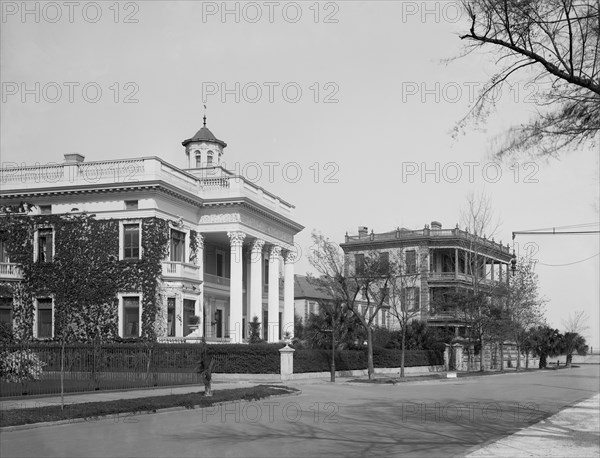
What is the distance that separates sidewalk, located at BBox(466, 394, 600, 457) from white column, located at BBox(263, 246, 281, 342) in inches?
1356

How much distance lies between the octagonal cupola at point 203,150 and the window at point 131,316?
15.5 metres

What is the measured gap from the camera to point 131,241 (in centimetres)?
4184

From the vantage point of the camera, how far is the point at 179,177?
44.7 meters

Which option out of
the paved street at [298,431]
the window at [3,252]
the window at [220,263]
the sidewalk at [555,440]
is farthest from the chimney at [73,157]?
the sidewalk at [555,440]

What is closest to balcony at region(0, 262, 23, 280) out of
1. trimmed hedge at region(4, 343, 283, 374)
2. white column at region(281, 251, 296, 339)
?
trimmed hedge at region(4, 343, 283, 374)

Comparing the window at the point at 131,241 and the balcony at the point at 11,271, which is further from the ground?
the window at the point at 131,241

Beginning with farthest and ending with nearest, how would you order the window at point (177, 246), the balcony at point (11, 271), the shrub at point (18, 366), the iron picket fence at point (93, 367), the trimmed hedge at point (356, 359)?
1. the window at point (177, 246)
2. the balcony at point (11, 271)
3. the trimmed hedge at point (356, 359)
4. the iron picket fence at point (93, 367)
5. the shrub at point (18, 366)

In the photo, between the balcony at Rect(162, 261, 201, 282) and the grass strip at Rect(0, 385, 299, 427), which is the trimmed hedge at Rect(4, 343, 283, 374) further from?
the balcony at Rect(162, 261, 201, 282)

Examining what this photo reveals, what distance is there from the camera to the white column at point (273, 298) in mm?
51562

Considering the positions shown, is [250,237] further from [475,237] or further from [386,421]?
[386,421]

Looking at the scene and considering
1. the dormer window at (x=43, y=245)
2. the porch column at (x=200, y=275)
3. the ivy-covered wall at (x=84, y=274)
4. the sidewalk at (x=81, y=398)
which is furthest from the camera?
the porch column at (x=200, y=275)

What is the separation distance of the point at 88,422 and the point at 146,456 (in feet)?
18.9

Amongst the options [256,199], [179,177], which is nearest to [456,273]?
[256,199]

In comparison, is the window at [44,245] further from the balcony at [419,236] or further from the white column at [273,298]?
the balcony at [419,236]
